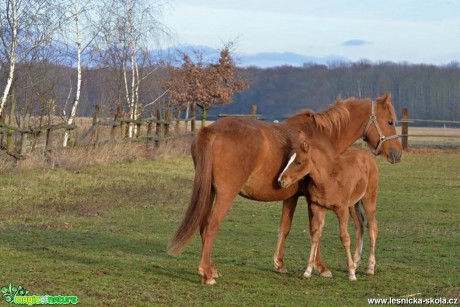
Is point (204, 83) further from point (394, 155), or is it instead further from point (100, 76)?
point (394, 155)

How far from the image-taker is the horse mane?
995 cm

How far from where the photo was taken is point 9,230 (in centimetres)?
1200

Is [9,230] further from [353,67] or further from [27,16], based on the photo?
[353,67]

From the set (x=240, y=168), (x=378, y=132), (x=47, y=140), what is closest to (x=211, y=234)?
(x=240, y=168)

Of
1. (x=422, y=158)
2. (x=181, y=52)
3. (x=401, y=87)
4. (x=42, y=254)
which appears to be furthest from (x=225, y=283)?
(x=401, y=87)

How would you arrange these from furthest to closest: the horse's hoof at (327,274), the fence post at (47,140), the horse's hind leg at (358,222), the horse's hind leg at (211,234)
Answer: the fence post at (47,140)
the horse's hind leg at (358,222)
the horse's hoof at (327,274)
the horse's hind leg at (211,234)

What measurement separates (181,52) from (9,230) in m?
29.8

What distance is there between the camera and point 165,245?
37.0 feet

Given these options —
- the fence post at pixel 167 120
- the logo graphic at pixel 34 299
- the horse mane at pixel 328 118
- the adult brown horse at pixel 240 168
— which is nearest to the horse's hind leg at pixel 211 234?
the adult brown horse at pixel 240 168

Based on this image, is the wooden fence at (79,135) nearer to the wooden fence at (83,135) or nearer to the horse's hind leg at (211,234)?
the wooden fence at (83,135)

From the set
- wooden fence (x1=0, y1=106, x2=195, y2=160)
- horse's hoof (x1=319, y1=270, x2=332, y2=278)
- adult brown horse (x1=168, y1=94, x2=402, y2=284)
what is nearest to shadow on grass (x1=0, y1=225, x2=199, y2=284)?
adult brown horse (x1=168, y1=94, x2=402, y2=284)

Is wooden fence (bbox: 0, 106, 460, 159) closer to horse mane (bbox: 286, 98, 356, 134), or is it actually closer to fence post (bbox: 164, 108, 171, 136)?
fence post (bbox: 164, 108, 171, 136)

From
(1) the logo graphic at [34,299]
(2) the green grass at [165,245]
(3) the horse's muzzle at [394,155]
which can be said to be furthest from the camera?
(3) the horse's muzzle at [394,155]

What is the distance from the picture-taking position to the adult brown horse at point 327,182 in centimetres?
898
